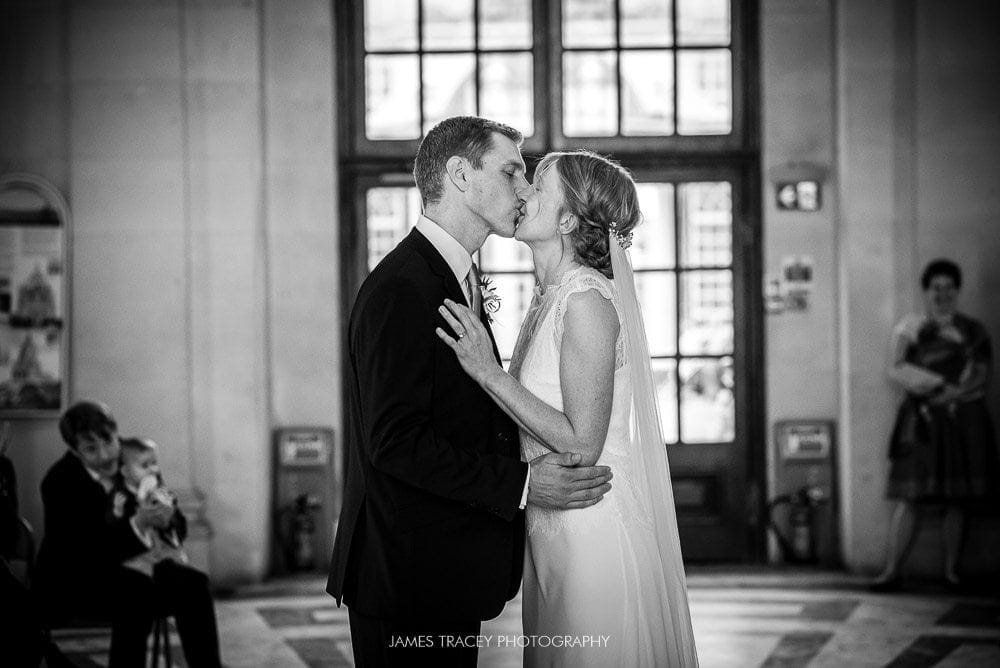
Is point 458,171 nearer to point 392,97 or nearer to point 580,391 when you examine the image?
point 580,391

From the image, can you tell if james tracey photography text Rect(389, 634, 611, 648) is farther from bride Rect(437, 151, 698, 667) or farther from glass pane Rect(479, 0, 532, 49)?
glass pane Rect(479, 0, 532, 49)

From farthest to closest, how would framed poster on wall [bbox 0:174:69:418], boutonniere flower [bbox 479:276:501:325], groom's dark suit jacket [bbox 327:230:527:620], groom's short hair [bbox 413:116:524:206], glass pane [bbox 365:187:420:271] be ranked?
glass pane [bbox 365:187:420:271] → framed poster on wall [bbox 0:174:69:418] → boutonniere flower [bbox 479:276:501:325] → groom's short hair [bbox 413:116:524:206] → groom's dark suit jacket [bbox 327:230:527:620]

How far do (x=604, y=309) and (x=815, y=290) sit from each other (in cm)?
466

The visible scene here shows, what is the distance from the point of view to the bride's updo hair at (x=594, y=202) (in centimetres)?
323

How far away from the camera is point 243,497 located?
7203 millimetres

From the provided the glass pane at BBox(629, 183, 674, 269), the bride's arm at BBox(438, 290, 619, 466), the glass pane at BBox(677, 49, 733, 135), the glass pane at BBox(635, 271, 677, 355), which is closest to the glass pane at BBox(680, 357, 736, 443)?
the glass pane at BBox(635, 271, 677, 355)

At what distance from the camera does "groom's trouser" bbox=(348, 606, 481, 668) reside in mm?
2801

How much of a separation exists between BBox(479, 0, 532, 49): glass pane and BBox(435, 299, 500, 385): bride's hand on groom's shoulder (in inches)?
201

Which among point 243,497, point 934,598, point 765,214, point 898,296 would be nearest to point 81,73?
point 243,497

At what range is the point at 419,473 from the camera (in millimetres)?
2701

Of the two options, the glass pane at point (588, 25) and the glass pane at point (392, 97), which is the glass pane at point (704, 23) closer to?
the glass pane at point (588, 25)

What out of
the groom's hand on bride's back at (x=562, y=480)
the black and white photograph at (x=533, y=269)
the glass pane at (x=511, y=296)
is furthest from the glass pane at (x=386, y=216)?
the groom's hand on bride's back at (x=562, y=480)

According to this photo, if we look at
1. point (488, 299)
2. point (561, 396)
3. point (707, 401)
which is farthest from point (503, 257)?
point (561, 396)

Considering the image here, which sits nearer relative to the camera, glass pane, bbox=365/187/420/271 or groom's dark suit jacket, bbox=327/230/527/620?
groom's dark suit jacket, bbox=327/230/527/620
